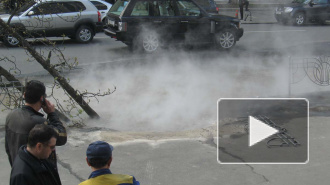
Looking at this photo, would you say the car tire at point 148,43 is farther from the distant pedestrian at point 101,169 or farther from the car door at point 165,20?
the distant pedestrian at point 101,169

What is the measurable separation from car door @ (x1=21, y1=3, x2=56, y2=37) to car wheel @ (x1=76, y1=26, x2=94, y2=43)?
1.00 m

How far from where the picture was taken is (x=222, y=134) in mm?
6516

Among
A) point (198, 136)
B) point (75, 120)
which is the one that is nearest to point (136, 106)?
point (75, 120)

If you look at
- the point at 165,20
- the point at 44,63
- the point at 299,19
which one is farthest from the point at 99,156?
A: the point at 299,19

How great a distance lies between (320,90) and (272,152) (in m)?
4.02

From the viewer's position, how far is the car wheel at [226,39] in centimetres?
1466

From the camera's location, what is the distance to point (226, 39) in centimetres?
1474

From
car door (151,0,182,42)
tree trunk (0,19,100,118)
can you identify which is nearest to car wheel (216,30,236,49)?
car door (151,0,182,42)

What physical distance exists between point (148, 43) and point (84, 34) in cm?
314

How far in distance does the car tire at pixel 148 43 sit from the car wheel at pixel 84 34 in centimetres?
290

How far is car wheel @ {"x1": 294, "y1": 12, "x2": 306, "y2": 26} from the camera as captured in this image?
21422mm

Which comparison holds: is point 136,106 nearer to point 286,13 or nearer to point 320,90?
point 320,90

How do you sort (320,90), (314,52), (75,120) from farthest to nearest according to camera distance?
(314,52) < (320,90) < (75,120)
